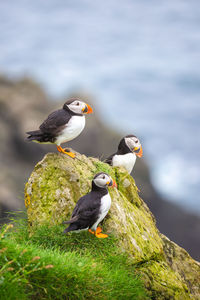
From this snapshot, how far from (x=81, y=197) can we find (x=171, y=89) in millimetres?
36715

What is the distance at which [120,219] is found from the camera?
624 cm

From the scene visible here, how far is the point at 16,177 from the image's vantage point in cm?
1436

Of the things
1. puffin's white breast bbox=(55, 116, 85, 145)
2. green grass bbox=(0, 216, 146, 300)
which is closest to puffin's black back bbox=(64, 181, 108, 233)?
green grass bbox=(0, 216, 146, 300)

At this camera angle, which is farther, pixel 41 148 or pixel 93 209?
pixel 41 148

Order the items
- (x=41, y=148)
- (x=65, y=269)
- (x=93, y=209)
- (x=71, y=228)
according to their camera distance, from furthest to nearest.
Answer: (x=41, y=148) → (x=93, y=209) → (x=71, y=228) → (x=65, y=269)

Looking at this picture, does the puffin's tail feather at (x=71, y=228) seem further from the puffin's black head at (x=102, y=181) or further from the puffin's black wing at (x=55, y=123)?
the puffin's black wing at (x=55, y=123)

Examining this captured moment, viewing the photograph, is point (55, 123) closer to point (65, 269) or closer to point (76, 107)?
point (76, 107)

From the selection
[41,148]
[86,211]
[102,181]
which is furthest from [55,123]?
[41,148]

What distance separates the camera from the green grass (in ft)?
14.7

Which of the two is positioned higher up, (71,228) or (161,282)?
(71,228)

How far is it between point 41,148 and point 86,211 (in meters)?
9.70

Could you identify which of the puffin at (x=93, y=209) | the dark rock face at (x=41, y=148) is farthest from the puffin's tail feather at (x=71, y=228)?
the dark rock face at (x=41, y=148)

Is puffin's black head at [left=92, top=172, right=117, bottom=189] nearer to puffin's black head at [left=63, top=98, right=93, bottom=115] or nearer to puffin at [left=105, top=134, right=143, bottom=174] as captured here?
puffin's black head at [left=63, top=98, right=93, bottom=115]

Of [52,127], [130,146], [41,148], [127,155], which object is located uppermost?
[52,127]
